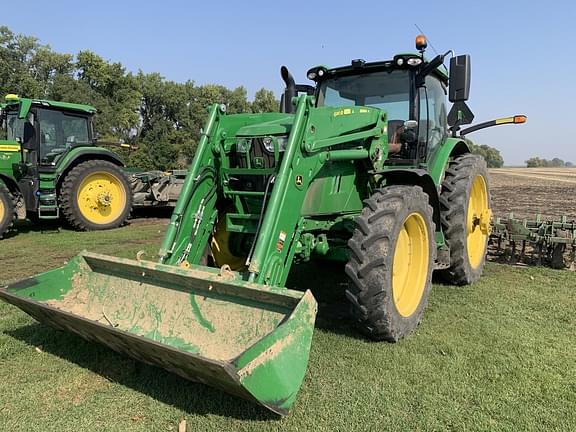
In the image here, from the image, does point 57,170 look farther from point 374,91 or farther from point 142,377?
point 142,377

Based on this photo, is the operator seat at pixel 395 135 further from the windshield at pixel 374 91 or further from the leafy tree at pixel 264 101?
the leafy tree at pixel 264 101

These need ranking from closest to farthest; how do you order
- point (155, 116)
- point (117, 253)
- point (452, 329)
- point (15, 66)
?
point (452, 329) → point (117, 253) → point (15, 66) → point (155, 116)

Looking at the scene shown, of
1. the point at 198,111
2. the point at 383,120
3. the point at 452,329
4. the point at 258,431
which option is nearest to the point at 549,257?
the point at 452,329

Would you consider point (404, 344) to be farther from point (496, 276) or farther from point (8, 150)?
point (8, 150)

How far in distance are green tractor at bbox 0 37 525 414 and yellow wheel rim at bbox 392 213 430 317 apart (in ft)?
0.04

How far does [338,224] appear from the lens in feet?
14.8

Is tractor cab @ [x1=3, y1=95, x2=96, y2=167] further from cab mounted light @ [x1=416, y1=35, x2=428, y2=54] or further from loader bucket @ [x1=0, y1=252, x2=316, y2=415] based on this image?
cab mounted light @ [x1=416, y1=35, x2=428, y2=54]

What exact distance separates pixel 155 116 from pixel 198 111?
12.5 ft

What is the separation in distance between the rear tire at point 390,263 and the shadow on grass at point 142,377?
Result: 3.86ft

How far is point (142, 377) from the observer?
355cm

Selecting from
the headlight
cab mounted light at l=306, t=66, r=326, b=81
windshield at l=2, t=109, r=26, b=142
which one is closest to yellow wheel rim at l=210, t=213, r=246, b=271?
the headlight

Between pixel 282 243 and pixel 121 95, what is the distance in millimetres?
39988

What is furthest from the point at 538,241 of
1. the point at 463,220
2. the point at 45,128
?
the point at 45,128

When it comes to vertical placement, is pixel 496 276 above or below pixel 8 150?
below
